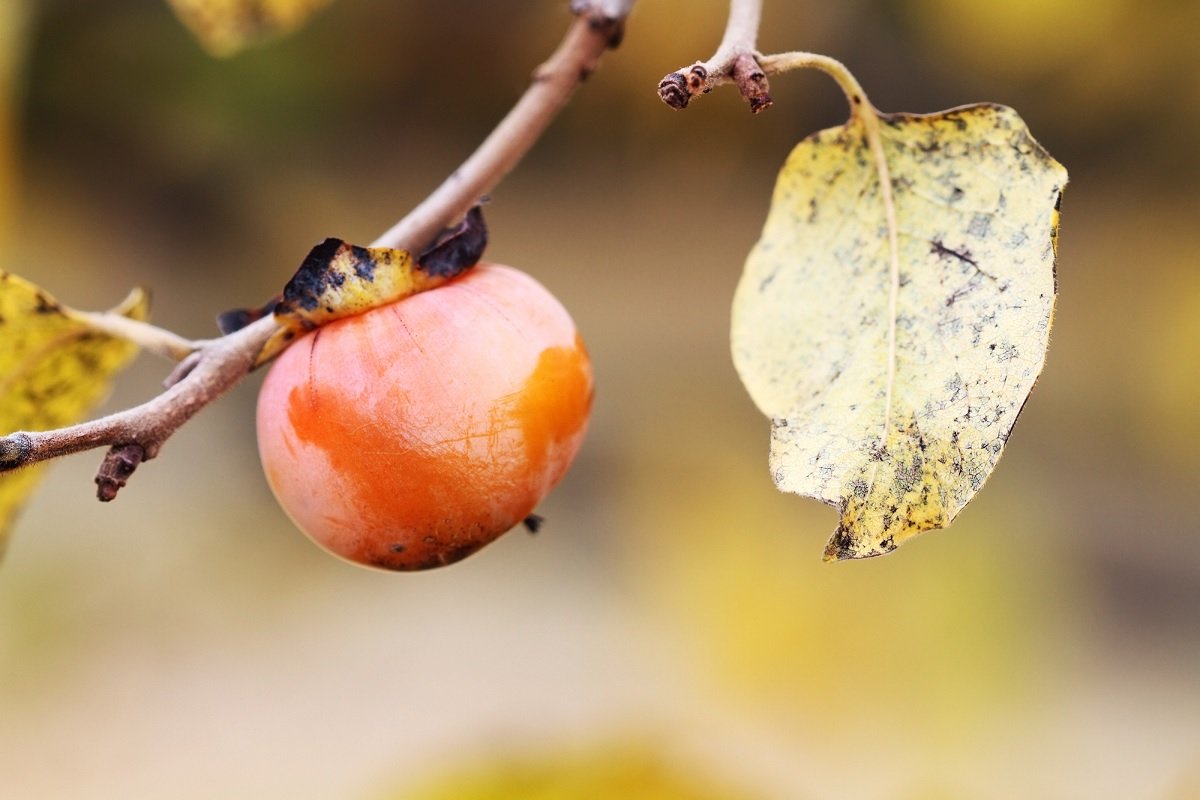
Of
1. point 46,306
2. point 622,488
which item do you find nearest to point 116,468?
point 46,306

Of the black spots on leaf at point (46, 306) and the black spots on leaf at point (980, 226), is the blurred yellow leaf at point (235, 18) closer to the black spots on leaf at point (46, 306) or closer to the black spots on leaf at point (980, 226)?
the black spots on leaf at point (46, 306)

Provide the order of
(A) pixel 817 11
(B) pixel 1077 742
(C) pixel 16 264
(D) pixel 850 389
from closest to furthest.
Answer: (D) pixel 850 389
(A) pixel 817 11
(B) pixel 1077 742
(C) pixel 16 264

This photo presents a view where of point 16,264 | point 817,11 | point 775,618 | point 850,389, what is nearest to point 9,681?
point 16,264

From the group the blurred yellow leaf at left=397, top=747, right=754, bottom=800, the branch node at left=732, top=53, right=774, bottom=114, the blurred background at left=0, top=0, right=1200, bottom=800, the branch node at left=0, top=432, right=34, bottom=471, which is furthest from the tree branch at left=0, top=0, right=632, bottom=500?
the blurred background at left=0, top=0, right=1200, bottom=800

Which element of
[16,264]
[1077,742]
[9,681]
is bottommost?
[9,681]

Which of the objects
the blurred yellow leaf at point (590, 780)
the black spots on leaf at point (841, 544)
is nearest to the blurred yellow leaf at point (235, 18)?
the black spots on leaf at point (841, 544)

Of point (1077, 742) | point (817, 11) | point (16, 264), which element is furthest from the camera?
point (16, 264)

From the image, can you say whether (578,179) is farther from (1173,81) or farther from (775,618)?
(1173,81)
